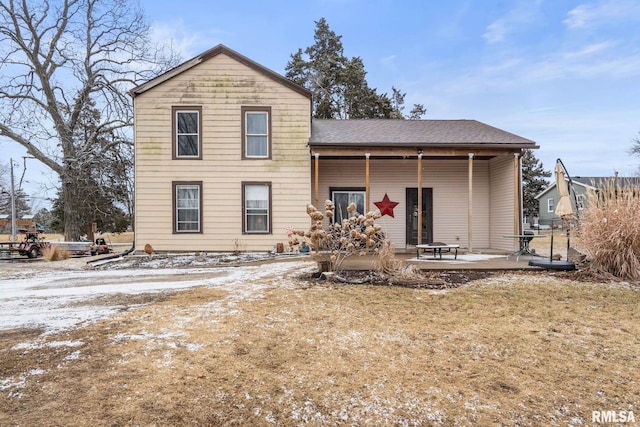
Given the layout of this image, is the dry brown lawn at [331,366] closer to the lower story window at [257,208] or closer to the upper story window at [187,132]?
the lower story window at [257,208]

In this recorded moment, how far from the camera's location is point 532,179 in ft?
117

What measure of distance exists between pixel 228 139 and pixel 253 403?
9.75 m

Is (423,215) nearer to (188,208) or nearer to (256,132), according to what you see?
(256,132)

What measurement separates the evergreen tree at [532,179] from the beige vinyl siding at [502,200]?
26.4 metres

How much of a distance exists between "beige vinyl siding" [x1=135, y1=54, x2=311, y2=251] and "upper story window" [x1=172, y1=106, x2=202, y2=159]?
0.50ft

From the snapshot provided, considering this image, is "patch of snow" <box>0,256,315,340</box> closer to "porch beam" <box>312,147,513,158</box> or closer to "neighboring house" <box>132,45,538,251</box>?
"neighboring house" <box>132,45,538,251</box>

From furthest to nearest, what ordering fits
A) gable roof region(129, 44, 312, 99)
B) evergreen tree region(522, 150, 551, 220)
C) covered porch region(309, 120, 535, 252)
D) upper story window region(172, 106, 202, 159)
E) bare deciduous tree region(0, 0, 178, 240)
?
1. evergreen tree region(522, 150, 551, 220)
2. bare deciduous tree region(0, 0, 178, 240)
3. covered porch region(309, 120, 535, 252)
4. upper story window region(172, 106, 202, 159)
5. gable roof region(129, 44, 312, 99)

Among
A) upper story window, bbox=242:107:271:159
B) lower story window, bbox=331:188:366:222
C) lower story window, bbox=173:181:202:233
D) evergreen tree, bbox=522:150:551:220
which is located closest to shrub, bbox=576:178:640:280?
lower story window, bbox=331:188:366:222

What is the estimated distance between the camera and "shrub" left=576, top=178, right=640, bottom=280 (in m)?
6.28

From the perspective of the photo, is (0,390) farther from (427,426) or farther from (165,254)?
(165,254)

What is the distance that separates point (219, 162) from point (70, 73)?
38.3 feet

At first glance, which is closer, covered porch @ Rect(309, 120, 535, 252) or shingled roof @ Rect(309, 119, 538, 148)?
shingled roof @ Rect(309, 119, 538, 148)

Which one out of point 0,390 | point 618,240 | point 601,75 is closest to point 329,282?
point 0,390
